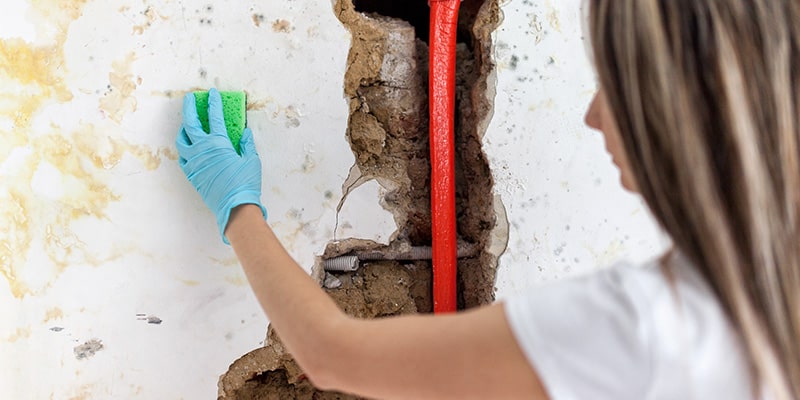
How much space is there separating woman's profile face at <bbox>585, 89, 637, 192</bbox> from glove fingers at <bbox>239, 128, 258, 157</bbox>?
0.61m

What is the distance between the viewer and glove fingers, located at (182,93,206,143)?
1.15 meters

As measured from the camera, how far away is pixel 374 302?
1354mm

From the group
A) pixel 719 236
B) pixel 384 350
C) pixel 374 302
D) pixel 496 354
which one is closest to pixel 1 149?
pixel 374 302

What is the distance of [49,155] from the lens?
3.94 feet

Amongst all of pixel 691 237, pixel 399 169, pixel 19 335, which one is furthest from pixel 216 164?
pixel 691 237

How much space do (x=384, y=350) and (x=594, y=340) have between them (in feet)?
0.79

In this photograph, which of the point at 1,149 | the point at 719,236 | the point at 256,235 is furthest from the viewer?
the point at 1,149

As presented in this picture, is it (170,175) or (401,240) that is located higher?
(170,175)

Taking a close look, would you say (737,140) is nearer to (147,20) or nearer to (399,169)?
(399,169)

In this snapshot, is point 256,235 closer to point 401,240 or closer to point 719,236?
point 401,240

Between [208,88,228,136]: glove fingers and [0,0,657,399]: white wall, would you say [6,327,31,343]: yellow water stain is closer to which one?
[0,0,657,399]: white wall

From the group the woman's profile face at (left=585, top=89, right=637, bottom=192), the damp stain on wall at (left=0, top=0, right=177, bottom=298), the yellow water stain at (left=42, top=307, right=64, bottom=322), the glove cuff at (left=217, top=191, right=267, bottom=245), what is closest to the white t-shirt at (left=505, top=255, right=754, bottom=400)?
the woman's profile face at (left=585, top=89, right=637, bottom=192)

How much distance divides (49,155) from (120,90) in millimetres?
177

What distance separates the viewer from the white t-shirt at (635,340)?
65 cm
